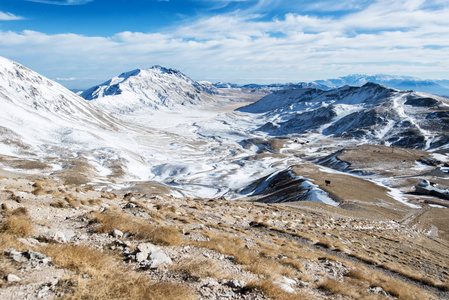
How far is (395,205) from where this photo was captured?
52.0m

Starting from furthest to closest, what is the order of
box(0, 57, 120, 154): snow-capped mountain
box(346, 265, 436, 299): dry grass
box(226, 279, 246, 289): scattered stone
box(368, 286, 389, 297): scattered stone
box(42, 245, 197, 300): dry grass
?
box(0, 57, 120, 154): snow-capped mountain → box(346, 265, 436, 299): dry grass → box(368, 286, 389, 297): scattered stone → box(226, 279, 246, 289): scattered stone → box(42, 245, 197, 300): dry grass

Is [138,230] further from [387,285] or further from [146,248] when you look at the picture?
[387,285]

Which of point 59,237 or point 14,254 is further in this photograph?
point 59,237

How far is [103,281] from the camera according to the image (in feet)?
20.6

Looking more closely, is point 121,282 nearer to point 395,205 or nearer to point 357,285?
point 357,285

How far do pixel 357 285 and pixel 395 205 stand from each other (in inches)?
2030

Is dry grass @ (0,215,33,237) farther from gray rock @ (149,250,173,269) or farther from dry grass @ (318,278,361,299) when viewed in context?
dry grass @ (318,278,361,299)

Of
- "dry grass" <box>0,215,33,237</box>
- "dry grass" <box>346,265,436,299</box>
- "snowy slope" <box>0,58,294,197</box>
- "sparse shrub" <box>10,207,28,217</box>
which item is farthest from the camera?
"snowy slope" <box>0,58,294,197</box>

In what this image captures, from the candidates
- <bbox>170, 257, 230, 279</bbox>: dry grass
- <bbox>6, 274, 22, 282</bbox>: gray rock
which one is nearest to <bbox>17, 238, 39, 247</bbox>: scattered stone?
<bbox>6, 274, 22, 282</bbox>: gray rock

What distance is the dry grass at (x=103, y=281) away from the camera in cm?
584

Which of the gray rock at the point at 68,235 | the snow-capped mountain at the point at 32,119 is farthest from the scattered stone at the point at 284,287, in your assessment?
the snow-capped mountain at the point at 32,119

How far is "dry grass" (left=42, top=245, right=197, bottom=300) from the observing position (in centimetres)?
584

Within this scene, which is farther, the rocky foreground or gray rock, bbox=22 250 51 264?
gray rock, bbox=22 250 51 264

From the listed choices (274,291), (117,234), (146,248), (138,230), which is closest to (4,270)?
(146,248)
